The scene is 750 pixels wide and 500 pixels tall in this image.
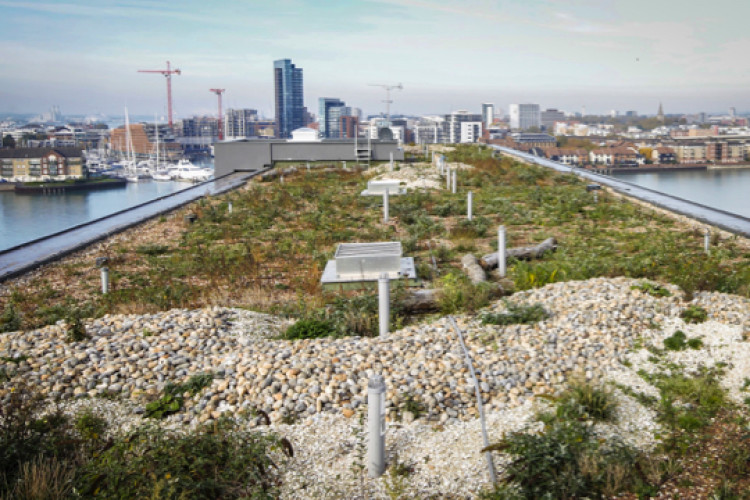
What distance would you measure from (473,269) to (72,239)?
8.86 metres

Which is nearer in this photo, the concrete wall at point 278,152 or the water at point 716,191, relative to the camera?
the water at point 716,191

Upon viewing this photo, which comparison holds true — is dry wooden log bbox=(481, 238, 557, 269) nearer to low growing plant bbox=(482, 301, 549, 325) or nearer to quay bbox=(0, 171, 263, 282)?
low growing plant bbox=(482, 301, 549, 325)

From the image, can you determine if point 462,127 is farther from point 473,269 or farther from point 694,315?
point 694,315

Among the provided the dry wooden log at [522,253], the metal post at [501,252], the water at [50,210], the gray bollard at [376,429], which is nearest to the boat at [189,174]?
the water at [50,210]

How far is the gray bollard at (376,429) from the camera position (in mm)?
4262

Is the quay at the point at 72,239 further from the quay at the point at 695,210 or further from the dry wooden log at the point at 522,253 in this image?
the quay at the point at 695,210

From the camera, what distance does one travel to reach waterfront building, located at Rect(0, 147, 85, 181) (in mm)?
63531

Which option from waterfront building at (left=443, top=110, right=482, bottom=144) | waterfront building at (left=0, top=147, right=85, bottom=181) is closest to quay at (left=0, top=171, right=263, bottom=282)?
waterfront building at (left=0, top=147, right=85, bottom=181)

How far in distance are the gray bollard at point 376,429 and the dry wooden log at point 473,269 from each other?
14.3 feet

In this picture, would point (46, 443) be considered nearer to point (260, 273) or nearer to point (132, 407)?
point (132, 407)

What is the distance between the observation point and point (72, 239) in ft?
44.8

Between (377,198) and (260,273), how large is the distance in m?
8.89

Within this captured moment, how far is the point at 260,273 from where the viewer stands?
10180 millimetres

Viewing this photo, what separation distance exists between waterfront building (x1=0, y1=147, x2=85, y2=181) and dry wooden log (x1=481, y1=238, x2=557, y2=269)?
61.9m
